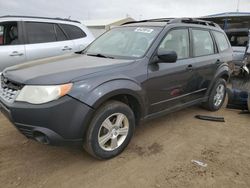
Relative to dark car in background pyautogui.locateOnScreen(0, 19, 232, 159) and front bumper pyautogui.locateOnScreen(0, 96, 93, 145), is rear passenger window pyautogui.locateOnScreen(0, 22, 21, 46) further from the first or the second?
front bumper pyautogui.locateOnScreen(0, 96, 93, 145)

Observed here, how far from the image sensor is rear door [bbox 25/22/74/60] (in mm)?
5223

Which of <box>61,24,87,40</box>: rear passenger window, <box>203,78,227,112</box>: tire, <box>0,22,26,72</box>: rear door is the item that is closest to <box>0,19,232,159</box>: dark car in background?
<box>203,78,227,112</box>: tire

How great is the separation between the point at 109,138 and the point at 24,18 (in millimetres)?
3663

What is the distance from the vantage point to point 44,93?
2.54 metres

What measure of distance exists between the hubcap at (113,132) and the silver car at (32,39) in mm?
2981

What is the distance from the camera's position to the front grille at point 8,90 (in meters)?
2.73

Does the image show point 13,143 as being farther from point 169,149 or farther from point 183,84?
point 183,84

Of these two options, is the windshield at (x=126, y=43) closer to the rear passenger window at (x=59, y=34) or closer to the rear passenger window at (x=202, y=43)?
the rear passenger window at (x=202, y=43)

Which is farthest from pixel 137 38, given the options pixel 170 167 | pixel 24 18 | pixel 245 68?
pixel 245 68

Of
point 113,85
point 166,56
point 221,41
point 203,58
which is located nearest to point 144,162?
point 113,85

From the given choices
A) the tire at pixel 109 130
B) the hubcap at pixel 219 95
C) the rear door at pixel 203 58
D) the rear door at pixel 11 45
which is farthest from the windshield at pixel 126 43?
the hubcap at pixel 219 95

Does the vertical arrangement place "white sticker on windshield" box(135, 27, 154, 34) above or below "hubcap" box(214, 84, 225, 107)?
above

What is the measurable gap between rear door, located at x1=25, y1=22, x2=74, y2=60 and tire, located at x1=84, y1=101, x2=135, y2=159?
3.00 meters

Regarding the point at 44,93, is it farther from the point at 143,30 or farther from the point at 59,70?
the point at 143,30
